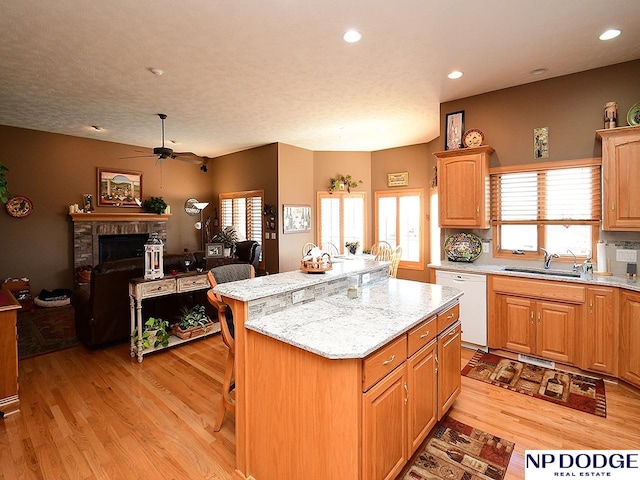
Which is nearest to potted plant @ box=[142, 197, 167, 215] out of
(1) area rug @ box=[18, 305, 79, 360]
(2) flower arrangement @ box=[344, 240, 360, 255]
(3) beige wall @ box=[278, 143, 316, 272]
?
(1) area rug @ box=[18, 305, 79, 360]

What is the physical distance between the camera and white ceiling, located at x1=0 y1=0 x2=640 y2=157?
246 centimetres

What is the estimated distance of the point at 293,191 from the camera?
682cm

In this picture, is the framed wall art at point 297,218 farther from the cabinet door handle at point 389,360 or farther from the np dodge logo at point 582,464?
Result: the np dodge logo at point 582,464

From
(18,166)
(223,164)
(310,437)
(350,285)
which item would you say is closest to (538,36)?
(350,285)

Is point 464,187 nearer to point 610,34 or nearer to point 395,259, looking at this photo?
point 610,34

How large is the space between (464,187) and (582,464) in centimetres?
282

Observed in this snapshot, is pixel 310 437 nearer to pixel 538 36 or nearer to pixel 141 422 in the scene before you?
pixel 141 422

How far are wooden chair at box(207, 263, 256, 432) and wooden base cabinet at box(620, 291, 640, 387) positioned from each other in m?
3.31

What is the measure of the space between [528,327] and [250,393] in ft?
9.97

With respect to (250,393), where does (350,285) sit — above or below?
above

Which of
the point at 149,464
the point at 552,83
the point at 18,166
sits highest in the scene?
the point at 552,83

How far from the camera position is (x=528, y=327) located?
3484 mm

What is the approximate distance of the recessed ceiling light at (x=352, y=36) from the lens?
8.99 feet

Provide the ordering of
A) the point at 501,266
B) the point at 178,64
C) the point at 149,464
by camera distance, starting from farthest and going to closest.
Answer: the point at 501,266 < the point at 178,64 < the point at 149,464
